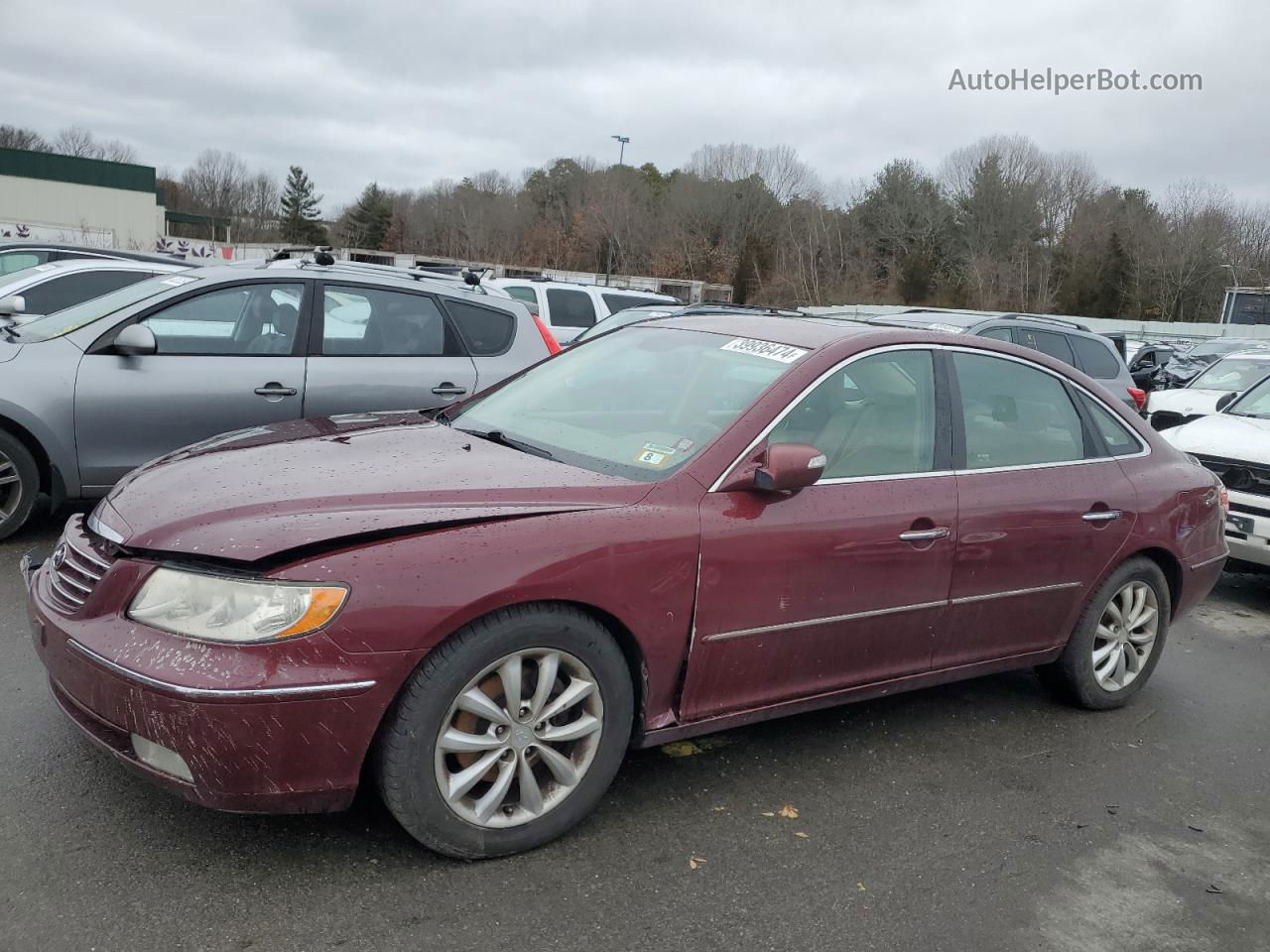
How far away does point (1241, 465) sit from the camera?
725cm

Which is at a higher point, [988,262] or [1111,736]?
[988,262]

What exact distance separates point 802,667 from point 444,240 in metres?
101

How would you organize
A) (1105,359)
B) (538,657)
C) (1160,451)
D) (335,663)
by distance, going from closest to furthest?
(335,663)
(538,657)
(1160,451)
(1105,359)

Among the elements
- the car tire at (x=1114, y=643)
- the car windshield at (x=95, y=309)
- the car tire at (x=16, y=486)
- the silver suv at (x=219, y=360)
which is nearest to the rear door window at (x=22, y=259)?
the silver suv at (x=219, y=360)

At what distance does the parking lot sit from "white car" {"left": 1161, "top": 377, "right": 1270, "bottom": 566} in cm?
301

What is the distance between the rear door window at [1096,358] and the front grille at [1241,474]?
4.80 metres

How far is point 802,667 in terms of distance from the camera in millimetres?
3688

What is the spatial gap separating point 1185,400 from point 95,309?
1228 cm

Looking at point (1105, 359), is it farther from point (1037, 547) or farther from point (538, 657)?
point (538, 657)

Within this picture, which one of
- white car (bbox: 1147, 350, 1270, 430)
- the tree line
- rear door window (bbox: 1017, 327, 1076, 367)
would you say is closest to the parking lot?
rear door window (bbox: 1017, 327, 1076, 367)

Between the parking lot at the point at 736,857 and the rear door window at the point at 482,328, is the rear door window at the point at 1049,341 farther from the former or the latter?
the parking lot at the point at 736,857

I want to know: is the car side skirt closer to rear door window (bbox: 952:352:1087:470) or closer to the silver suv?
rear door window (bbox: 952:352:1087:470)

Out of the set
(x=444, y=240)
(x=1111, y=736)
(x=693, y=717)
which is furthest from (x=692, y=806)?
(x=444, y=240)

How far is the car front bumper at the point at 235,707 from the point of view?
2.67 m
